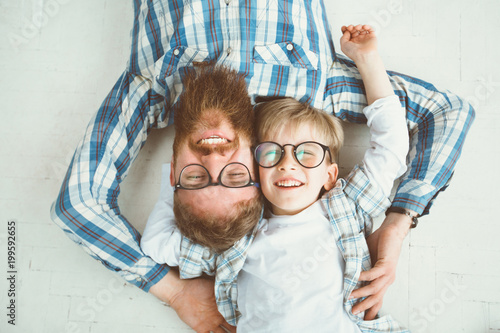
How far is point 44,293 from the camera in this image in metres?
1.53

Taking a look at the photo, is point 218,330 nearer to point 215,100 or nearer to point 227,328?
point 227,328

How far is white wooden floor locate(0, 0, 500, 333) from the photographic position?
1441mm

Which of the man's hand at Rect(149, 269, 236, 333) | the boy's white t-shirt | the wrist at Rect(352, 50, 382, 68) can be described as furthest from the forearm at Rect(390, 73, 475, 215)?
the man's hand at Rect(149, 269, 236, 333)

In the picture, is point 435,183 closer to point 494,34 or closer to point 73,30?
point 494,34

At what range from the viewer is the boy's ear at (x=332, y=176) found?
135cm

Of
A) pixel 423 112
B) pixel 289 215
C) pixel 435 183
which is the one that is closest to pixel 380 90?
pixel 423 112

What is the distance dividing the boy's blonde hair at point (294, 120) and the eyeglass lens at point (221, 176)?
17cm

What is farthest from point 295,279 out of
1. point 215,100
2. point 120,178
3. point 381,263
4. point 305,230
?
point 120,178

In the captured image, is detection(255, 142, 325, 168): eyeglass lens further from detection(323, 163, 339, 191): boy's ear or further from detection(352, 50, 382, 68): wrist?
detection(352, 50, 382, 68): wrist

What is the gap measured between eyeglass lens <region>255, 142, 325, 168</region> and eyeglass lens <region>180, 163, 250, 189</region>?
0.08 m

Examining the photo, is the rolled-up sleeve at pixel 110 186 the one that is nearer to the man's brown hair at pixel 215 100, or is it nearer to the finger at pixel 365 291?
the man's brown hair at pixel 215 100

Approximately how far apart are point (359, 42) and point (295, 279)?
2.97 ft

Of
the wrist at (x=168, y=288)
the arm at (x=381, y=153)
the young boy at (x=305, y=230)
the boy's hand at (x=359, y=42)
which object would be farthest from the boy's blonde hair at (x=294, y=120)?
the wrist at (x=168, y=288)

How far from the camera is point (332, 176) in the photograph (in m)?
1.37
